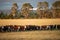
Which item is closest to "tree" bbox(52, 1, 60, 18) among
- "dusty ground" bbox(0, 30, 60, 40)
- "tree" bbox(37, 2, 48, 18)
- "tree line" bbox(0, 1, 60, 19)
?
"tree line" bbox(0, 1, 60, 19)

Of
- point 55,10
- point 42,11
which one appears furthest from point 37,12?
point 55,10

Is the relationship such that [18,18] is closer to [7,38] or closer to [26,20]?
[26,20]

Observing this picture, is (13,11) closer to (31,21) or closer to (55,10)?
(31,21)

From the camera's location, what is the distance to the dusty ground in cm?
188

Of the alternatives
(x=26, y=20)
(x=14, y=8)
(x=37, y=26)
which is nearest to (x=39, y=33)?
(x=37, y=26)

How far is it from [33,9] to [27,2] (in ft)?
0.47

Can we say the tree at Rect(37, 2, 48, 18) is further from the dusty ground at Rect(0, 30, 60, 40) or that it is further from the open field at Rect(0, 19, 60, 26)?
the dusty ground at Rect(0, 30, 60, 40)

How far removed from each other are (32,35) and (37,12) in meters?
0.35

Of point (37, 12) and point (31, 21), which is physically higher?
point (37, 12)

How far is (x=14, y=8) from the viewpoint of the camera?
6.27 ft

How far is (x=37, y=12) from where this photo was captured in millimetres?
1912

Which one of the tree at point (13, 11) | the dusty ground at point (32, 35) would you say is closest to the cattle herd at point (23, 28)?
the dusty ground at point (32, 35)

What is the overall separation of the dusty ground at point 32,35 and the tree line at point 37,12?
237mm

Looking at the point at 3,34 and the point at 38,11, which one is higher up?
the point at 38,11
